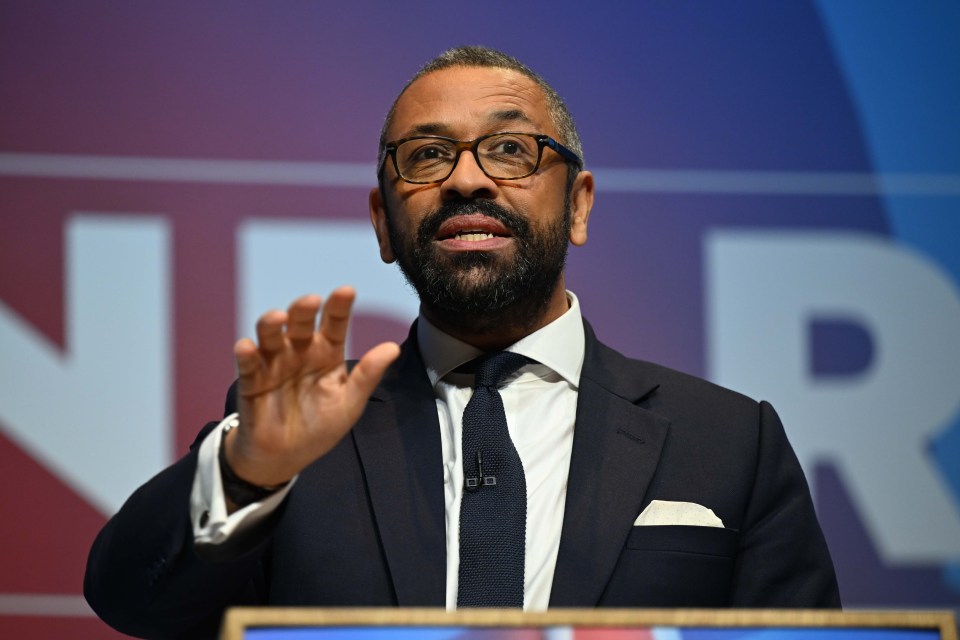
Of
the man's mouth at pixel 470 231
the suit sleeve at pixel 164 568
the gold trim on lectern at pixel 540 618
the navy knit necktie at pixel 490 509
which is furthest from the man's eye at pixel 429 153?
the gold trim on lectern at pixel 540 618

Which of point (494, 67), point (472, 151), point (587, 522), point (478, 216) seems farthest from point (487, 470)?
point (494, 67)

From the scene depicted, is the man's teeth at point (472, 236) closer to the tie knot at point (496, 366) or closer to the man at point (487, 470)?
the man at point (487, 470)

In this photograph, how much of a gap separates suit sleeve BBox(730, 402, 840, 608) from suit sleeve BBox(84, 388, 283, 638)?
76 centimetres

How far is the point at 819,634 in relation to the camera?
3.64ft

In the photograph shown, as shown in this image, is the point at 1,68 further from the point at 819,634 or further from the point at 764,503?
the point at 819,634

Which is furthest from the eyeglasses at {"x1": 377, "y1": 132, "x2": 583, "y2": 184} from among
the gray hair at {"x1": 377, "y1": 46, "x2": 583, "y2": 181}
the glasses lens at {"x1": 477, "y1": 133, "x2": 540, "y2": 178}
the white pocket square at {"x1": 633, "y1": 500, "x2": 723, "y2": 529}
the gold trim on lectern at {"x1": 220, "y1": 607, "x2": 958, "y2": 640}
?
the gold trim on lectern at {"x1": 220, "y1": 607, "x2": 958, "y2": 640}

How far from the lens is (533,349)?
6.68 feet

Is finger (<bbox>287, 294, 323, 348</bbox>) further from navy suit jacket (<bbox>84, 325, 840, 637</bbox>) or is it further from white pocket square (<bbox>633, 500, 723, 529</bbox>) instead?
white pocket square (<bbox>633, 500, 723, 529</bbox>)

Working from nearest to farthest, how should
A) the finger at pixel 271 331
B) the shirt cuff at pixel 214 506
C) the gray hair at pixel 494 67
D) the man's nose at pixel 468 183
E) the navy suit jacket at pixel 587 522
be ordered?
the finger at pixel 271 331
the shirt cuff at pixel 214 506
the navy suit jacket at pixel 587 522
the man's nose at pixel 468 183
the gray hair at pixel 494 67

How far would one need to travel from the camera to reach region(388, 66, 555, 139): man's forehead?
2.04 metres

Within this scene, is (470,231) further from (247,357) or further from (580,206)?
(247,357)

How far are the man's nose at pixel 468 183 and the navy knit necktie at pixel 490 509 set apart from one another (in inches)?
11.6

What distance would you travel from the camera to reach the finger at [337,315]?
135 centimetres

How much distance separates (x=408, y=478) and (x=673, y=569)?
0.41 m
